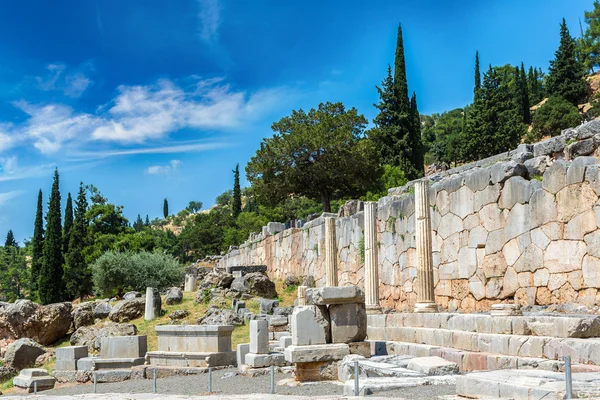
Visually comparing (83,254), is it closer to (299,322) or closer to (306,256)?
(306,256)

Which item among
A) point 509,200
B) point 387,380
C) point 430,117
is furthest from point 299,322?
point 430,117

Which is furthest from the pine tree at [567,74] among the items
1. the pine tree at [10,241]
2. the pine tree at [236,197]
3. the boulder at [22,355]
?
the pine tree at [10,241]

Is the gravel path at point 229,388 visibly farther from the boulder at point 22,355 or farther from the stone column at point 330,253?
the stone column at point 330,253

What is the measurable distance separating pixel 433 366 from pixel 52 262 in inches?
1687

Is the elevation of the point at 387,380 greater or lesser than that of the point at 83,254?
lesser

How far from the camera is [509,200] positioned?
12.5 meters

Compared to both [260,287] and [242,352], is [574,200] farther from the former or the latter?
[260,287]

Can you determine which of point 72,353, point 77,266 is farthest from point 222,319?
point 77,266

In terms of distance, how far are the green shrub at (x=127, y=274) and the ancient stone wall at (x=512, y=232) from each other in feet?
54.1

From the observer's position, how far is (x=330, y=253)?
20453 millimetres

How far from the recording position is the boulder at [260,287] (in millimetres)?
24641

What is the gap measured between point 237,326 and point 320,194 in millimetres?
16899

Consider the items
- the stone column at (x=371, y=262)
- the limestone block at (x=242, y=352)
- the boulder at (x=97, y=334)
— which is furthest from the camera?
the boulder at (x=97, y=334)

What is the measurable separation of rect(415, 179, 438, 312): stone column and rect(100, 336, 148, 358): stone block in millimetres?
6992
